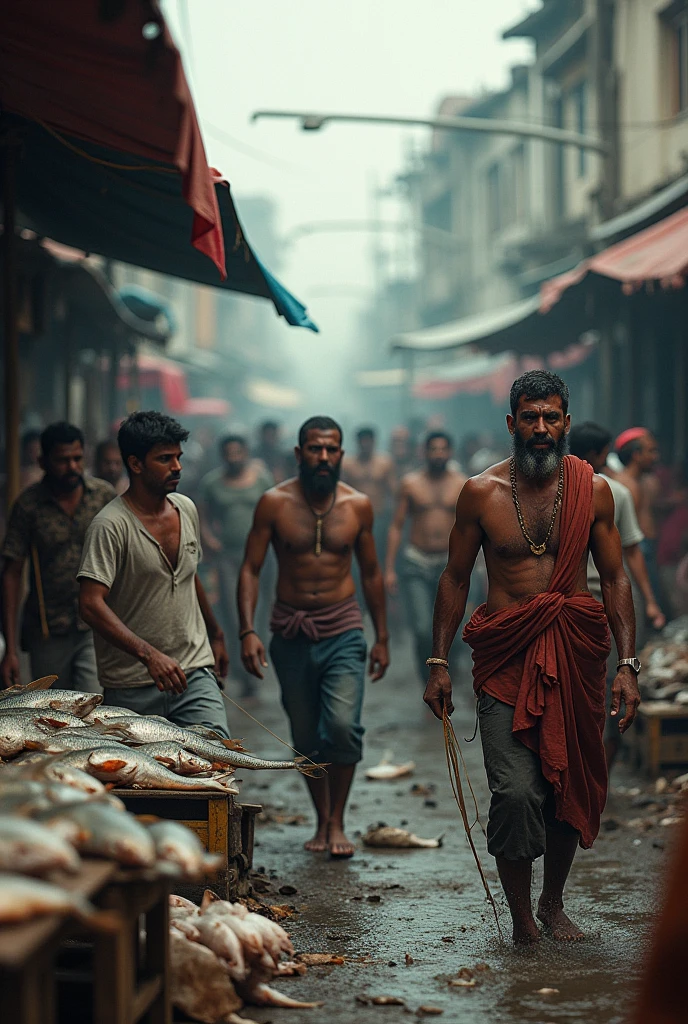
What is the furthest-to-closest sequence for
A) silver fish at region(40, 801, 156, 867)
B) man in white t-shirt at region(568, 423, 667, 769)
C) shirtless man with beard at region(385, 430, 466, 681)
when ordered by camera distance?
shirtless man with beard at region(385, 430, 466, 681) → man in white t-shirt at region(568, 423, 667, 769) → silver fish at region(40, 801, 156, 867)

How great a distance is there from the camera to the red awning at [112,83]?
14.0 ft

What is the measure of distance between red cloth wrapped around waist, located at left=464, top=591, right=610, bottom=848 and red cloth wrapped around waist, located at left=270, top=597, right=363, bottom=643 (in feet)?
6.16

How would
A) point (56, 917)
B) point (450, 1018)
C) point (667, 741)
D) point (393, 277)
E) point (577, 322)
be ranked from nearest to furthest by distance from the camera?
point (56, 917) → point (450, 1018) → point (667, 741) → point (577, 322) → point (393, 277)

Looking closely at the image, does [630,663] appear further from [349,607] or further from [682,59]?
[682,59]

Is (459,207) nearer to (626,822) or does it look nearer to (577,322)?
(577,322)

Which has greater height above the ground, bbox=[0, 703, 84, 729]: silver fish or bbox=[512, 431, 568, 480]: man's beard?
bbox=[512, 431, 568, 480]: man's beard

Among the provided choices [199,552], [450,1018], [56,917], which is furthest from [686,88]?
[56,917]

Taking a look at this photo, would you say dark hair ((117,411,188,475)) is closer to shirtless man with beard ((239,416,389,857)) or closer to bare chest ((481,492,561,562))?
shirtless man with beard ((239,416,389,857))

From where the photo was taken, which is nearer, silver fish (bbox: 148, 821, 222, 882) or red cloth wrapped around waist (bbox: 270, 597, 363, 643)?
silver fish (bbox: 148, 821, 222, 882)

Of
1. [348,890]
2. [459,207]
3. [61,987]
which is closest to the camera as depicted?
[61,987]

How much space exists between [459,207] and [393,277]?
90.2 ft

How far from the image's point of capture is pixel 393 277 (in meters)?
67.4

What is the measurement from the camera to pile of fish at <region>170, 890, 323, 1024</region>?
14.3 ft

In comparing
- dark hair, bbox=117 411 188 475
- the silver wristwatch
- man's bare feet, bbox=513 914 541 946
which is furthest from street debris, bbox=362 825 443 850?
dark hair, bbox=117 411 188 475
